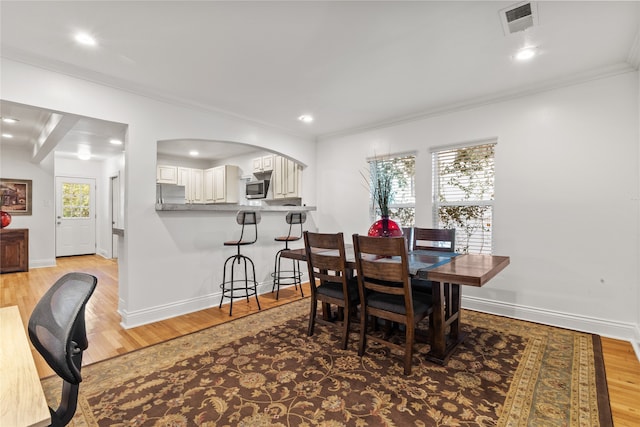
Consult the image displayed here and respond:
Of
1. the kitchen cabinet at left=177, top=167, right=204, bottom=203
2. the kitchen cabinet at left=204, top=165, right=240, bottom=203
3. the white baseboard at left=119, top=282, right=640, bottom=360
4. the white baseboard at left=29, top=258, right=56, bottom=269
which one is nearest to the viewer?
the white baseboard at left=119, top=282, right=640, bottom=360

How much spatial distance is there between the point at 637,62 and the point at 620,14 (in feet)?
2.89

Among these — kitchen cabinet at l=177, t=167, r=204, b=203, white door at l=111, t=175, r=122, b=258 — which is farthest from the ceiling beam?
kitchen cabinet at l=177, t=167, r=204, b=203

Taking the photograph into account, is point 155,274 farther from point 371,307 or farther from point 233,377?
point 371,307

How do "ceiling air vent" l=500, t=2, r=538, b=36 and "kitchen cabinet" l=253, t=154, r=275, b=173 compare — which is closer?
"ceiling air vent" l=500, t=2, r=538, b=36

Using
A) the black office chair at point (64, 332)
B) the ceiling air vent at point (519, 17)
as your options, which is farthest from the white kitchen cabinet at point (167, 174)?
the ceiling air vent at point (519, 17)

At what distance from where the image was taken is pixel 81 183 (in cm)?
768

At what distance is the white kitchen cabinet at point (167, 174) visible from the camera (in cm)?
636

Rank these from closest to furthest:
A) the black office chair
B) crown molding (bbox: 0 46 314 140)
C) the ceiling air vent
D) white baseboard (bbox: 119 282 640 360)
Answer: the black office chair → the ceiling air vent → crown molding (bbox: 0 46 314 140) → white baseboard (bbox: 119 282 640 360)

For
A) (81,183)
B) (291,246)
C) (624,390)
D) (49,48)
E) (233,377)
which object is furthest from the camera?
(81,183)

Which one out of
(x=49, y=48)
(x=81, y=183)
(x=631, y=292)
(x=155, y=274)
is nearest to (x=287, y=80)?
(x=49, y=48)

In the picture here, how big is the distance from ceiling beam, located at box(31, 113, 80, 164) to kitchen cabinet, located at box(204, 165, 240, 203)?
2683 mm

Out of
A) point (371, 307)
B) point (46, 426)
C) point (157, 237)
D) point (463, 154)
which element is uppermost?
point (463, 154)

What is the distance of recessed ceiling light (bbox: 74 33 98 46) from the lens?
218cm

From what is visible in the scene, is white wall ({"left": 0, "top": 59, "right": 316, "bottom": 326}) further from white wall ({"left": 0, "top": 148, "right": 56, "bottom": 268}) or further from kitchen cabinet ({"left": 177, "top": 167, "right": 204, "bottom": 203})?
white wall ({"left": 0, "top": 148, "right": 56, "bottom": 268})
